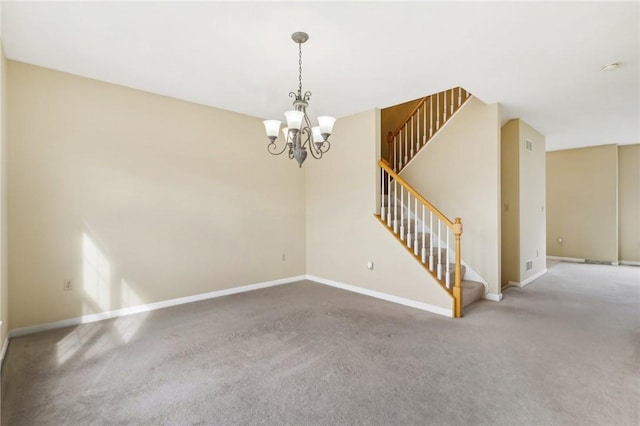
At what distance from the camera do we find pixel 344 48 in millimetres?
2875

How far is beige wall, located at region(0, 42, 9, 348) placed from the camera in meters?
2.70

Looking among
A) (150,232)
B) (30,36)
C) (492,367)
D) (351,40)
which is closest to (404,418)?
(492,367)

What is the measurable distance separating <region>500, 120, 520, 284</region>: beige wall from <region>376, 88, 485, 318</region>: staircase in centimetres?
107

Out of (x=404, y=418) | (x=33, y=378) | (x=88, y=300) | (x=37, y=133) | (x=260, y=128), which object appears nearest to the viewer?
(x=404, y=418)

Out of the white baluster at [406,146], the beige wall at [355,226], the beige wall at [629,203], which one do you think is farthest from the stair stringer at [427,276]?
the beige wall at [629,203]

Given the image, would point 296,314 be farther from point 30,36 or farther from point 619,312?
point 619,312

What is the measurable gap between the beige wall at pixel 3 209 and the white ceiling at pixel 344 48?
0.36 metres

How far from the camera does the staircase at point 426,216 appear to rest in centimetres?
382

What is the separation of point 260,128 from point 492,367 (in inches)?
172

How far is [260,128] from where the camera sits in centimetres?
502

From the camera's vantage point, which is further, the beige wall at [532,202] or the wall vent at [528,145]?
the wall vent at [528,145]

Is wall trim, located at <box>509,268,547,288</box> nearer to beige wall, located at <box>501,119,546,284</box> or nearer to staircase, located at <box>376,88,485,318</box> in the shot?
beige wall, located at <box>501,119,546,284</box>

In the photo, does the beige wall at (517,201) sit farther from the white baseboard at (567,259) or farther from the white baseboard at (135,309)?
the white baseboard at (135,309)

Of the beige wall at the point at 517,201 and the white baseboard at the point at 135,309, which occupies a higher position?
the beige wall at the point at 517,201
